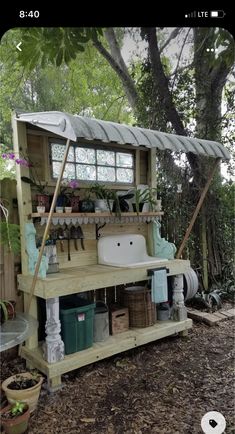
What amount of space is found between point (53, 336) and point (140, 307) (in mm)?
906

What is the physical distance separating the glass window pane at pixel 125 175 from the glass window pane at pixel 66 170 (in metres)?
0.54

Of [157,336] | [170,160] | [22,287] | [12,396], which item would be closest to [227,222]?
[170,160]

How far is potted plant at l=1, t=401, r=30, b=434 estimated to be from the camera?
1541 mm

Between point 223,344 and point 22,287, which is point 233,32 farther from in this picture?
point 223,344

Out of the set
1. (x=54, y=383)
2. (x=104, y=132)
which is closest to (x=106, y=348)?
(x=54, y=383)

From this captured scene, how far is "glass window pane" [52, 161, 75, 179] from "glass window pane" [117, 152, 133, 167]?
0.55 m

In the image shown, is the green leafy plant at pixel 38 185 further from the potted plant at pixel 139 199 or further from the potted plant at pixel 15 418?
the potted plant at pixel 15 418

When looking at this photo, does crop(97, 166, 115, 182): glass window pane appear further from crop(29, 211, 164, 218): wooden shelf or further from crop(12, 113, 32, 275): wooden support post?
crop(12, 113, 32, 275): wooden support post

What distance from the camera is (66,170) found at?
2.67 m

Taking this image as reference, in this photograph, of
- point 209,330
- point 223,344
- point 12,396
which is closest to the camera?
point 12,396

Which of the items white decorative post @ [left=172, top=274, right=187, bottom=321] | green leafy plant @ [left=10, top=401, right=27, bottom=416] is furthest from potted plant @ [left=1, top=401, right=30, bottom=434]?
white decorative post @ [left=172, top=274, right=187, bottom=321]

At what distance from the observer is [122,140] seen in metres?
2.09

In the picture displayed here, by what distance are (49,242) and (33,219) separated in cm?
23
